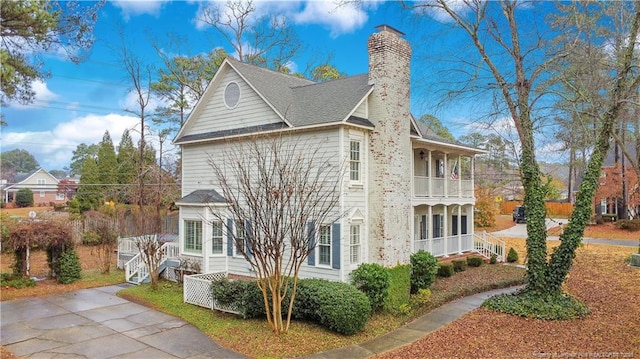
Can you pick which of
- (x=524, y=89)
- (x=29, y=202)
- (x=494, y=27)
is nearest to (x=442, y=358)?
(x=524, y=89)

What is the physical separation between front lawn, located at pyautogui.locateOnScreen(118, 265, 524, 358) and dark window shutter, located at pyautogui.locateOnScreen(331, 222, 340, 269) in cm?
204

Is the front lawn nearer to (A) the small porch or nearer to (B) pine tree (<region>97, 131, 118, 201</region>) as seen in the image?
(A) the small porch

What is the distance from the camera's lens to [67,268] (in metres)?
17.2

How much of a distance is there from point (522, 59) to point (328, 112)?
6463mm

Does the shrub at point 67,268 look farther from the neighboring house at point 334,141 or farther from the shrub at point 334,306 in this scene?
the shrub at point 334,306

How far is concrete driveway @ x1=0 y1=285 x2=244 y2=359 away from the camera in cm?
974

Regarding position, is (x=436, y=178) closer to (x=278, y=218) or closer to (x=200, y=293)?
(x=278, y=218)

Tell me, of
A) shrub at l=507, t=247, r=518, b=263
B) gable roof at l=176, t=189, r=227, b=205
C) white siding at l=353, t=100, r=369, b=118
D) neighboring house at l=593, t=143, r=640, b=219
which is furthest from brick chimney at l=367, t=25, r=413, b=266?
neighboring house at l=593, t=143, r=640, b=219

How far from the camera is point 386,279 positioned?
13.1 meters

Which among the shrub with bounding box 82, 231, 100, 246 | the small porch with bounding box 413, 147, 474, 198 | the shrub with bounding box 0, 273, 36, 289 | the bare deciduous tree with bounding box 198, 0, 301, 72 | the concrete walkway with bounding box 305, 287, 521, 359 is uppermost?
the bare deciduous tree with bounding box 198, 0, 301, 72

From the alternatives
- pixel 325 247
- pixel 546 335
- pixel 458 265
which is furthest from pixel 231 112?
pixel 546 335

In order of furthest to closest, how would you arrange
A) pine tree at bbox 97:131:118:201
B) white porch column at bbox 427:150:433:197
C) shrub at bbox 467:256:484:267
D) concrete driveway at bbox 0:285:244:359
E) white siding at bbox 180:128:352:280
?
pine tree at bbox 97:131:118:201, shrub at bbox 467:256:484:267, white porch column at bbox 427:150:433:197, white siding at bbox 180:128:352:280, concrete driveway at bbox 0:285:244:359

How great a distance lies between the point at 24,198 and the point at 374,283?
49604 millimetres

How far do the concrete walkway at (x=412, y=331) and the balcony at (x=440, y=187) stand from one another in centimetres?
572
